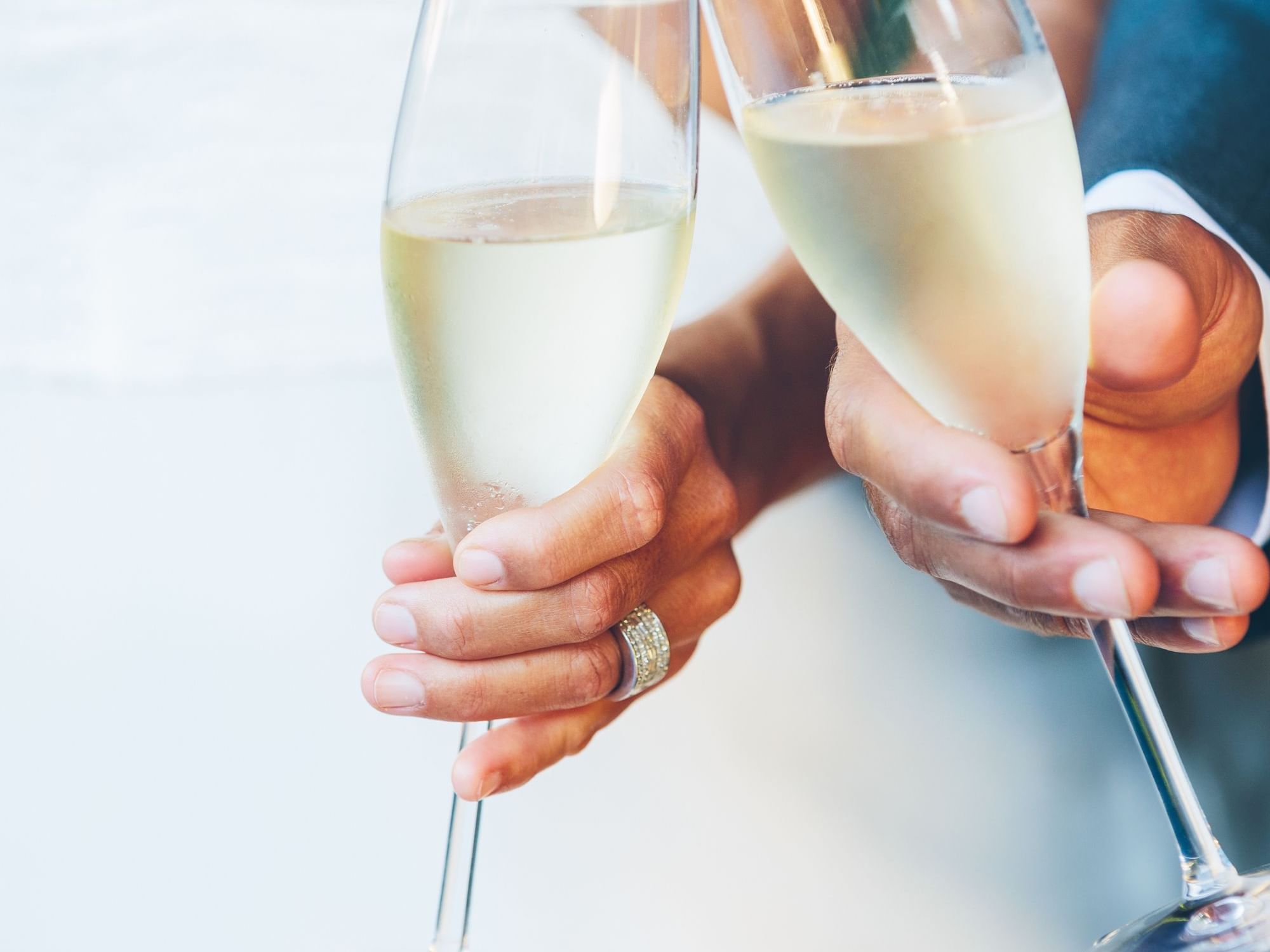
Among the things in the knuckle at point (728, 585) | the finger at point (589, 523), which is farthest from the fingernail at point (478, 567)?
the knuckle at point (728, 585)

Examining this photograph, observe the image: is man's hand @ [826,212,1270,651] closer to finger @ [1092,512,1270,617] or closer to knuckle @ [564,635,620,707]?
finger @ [1092,512,1270,617]

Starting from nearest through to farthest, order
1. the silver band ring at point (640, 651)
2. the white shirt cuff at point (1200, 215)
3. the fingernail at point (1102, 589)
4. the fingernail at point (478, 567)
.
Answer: the fingernail at point (1102, 589) < the fingernail at point (478, 567) < the silver band ring at point (640, 651) < the white shirt cuff at point (1200, 215)

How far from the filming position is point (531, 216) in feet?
1.30

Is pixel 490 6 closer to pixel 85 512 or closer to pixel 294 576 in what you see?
pixel 294 576

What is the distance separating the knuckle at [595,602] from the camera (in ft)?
1.61

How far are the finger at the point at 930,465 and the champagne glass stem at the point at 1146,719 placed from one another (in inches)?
1.8

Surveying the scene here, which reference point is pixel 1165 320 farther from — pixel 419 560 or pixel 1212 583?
pixel 419 560

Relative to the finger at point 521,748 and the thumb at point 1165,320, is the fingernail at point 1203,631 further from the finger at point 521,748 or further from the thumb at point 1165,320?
the finger at point 521,748

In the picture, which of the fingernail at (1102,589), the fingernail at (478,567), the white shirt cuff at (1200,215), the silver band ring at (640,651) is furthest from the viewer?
the white shirt cuff at (1200,215)

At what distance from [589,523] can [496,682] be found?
0.09 meters

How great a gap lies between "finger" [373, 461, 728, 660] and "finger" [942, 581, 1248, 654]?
17 centimetres

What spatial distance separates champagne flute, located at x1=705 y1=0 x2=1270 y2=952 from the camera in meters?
0.35

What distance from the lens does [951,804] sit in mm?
771

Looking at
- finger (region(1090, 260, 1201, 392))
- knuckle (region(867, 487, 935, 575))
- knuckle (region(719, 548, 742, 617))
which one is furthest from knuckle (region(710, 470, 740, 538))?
finger (region(1090, 260, 1201, 392))
